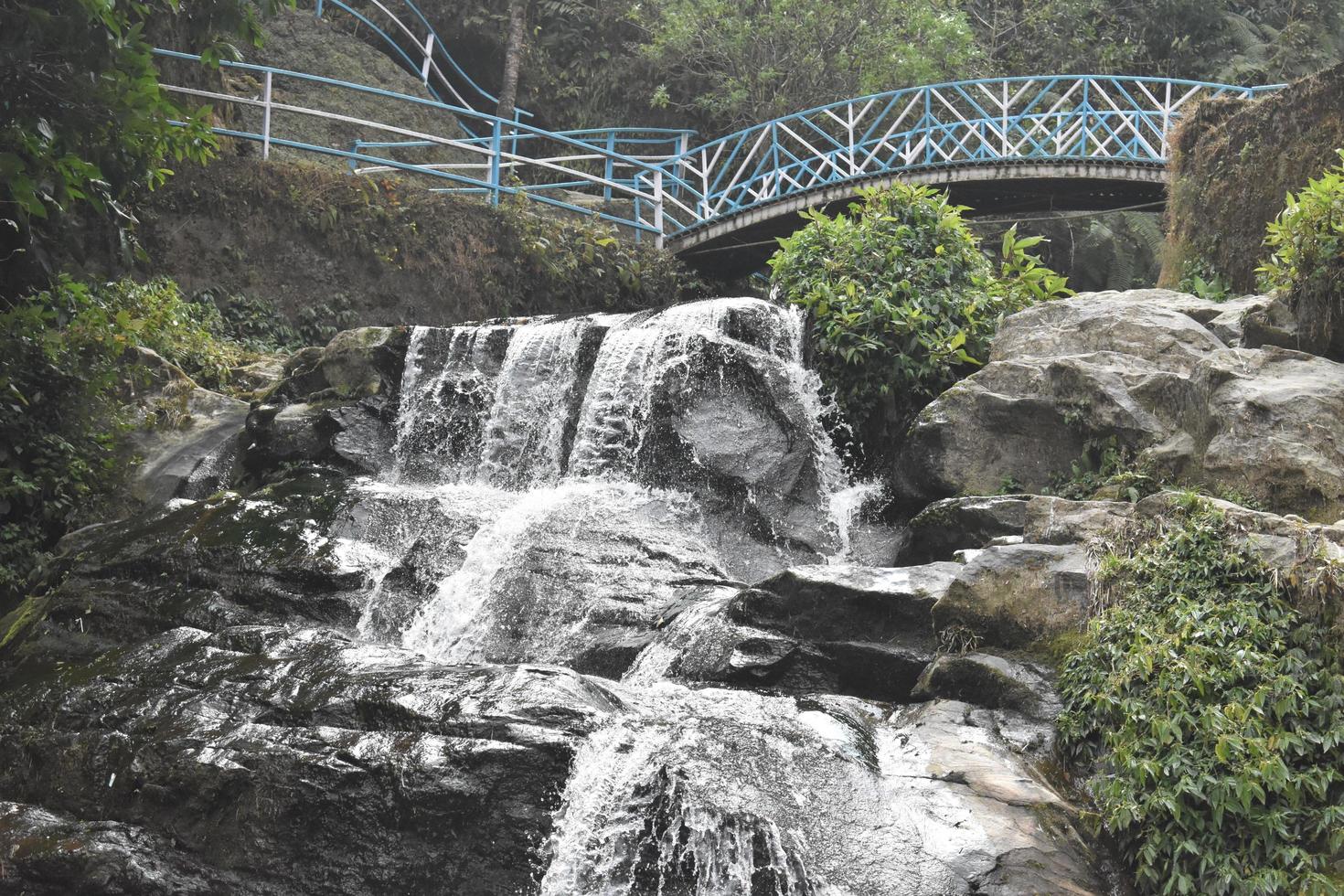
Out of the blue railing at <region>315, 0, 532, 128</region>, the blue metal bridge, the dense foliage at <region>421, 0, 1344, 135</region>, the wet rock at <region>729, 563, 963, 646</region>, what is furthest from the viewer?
the blue railing at <region>315, 0, 532, 128</region>

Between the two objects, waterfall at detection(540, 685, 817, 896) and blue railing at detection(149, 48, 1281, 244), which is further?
blue railing at detection(149, 48, 1281, 244)

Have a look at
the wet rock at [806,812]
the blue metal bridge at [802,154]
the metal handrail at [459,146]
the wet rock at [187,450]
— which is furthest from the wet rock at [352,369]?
the wet rock at [806,812]

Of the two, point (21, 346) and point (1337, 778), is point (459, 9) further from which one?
point (1337, 778)

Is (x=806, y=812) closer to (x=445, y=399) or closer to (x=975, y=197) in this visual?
(x=445, y=399)

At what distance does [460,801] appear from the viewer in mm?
5074

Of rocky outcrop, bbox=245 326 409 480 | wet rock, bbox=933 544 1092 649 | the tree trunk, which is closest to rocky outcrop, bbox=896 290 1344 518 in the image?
wet rock, bbox=933 544 1092 649

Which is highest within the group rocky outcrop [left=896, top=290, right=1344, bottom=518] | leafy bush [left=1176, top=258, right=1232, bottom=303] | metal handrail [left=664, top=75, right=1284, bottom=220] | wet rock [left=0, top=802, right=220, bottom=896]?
metal handrail [left=664, top=75, right=1284, bottom=220]

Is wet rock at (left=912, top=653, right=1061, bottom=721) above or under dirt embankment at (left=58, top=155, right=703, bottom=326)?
under

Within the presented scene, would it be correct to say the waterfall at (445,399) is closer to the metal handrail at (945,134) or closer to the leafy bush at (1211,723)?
the metal handrail at (945,134)

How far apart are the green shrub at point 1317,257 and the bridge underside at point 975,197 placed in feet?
20.7

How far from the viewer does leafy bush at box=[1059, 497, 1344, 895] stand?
4566mm

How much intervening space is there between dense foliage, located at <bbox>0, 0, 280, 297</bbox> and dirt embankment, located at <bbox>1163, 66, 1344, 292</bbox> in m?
8.13

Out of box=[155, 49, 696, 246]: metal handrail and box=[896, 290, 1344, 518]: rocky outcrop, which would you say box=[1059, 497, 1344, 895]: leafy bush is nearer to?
box=[896, 290, 1344, 518]: rocky outcrop

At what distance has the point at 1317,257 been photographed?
25.1ft
